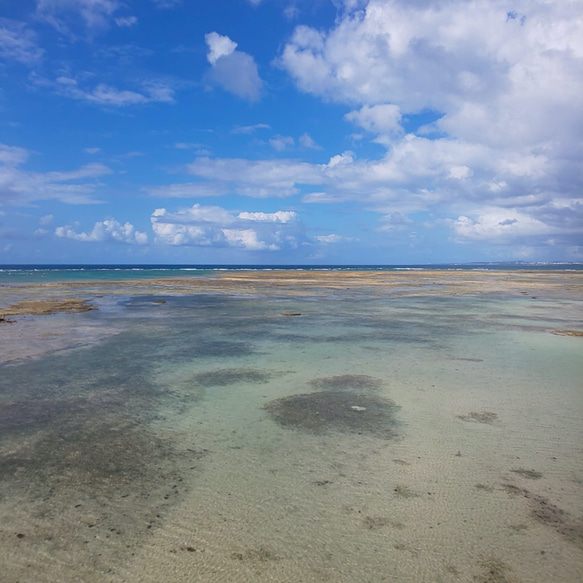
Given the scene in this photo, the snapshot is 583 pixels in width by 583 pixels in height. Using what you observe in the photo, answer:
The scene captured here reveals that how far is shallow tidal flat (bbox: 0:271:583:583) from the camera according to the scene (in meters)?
4.21

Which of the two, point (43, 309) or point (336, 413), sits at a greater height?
point (43, 309)

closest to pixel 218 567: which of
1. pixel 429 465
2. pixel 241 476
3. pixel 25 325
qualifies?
pixel 241 476

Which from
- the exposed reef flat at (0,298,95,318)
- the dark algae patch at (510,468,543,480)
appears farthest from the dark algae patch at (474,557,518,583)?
the exposed reef flat at (0,298,95,318)

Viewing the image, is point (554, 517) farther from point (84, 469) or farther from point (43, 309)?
point (43, 309)

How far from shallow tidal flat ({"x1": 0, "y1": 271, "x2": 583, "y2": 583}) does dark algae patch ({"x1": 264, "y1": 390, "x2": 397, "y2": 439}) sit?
0.05 meters

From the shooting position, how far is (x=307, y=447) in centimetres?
678

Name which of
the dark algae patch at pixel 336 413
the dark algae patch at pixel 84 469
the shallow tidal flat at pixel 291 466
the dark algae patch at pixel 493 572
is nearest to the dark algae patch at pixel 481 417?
the shallow tidal flat at pixel 291 466

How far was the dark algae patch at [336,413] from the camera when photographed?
7.57m

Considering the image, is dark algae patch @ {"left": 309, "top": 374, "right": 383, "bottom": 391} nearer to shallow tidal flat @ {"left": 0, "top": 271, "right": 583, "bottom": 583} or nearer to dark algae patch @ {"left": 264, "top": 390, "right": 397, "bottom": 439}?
shallow tidal flat @ {"left": 0, "top": 271, "right": 583, "bottom": 583}

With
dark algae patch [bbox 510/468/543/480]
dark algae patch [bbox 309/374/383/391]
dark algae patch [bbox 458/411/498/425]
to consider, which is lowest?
dark algae patch [bbox 510/468/543/480]

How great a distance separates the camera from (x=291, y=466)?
6125 millimetres

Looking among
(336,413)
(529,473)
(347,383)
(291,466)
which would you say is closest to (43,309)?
(347,383)

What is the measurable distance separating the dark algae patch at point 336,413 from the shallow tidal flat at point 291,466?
5 cm

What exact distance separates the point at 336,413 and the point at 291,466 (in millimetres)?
2354
